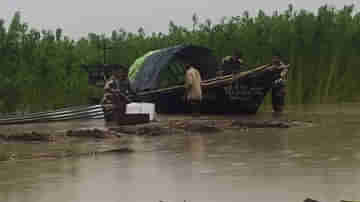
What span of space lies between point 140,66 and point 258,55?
3.72 meters

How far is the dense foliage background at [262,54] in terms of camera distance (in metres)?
18.6

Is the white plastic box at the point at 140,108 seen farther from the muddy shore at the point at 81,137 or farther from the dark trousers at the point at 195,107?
the dark trousers at the point at 195,107

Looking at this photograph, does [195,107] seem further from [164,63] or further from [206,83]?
[164,63]

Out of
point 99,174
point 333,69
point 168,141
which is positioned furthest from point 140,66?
point 99,174

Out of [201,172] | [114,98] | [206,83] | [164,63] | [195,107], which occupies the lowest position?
[201,172]

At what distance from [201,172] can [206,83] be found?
10415mm

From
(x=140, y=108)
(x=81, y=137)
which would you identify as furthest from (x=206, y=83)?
(x=81, y=137)

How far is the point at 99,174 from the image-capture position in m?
7.39

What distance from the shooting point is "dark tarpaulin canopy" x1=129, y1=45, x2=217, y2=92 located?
19.3 meters

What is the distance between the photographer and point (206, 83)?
17.7 metres

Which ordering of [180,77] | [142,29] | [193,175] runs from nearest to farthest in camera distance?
[193,175], [180,77], [142,29]

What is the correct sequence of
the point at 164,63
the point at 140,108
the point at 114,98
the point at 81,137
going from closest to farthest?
the point at 81,137 < the point at 114,98 < the point at 140,108 < the point at 164,63

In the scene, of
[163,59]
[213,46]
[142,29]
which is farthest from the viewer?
[142,29]

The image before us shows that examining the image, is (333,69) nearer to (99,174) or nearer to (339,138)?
(339,138)
